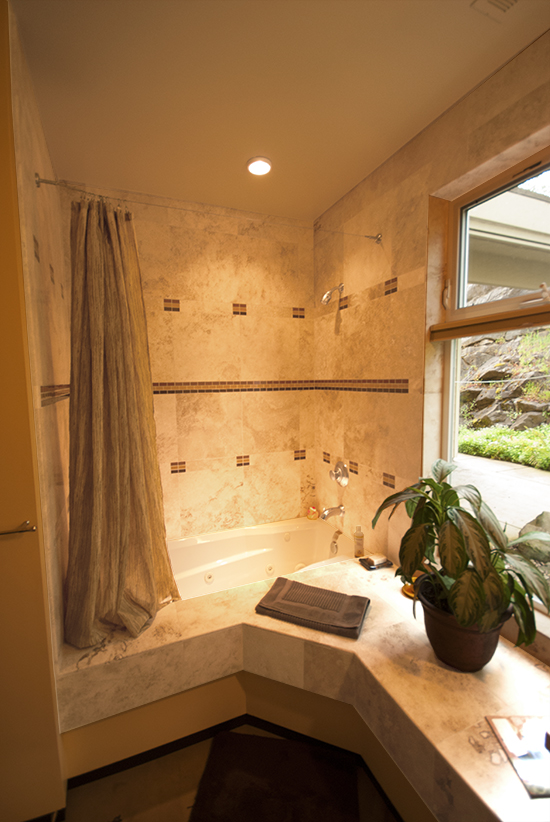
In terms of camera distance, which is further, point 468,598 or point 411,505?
point 411,505

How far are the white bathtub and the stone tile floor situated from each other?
0.95 metres

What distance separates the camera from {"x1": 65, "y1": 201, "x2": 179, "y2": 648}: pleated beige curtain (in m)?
1.48

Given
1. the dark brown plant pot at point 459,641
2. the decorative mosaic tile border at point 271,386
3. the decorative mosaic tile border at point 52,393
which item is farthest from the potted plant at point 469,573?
the decorative mosaic tile border at point 52,393

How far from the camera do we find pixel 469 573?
3.79 feet

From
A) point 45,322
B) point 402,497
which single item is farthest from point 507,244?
point 45,322

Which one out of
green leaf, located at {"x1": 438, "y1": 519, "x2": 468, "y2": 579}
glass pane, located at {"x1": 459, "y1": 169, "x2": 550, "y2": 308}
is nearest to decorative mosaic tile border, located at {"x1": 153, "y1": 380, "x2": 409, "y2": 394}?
glass pane, located at {"x1": 459, "y1": 169, "x2": 550, "y2": 308}

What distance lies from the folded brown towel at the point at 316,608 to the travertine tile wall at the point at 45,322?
33.4 inches

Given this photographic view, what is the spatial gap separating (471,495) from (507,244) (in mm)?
1027

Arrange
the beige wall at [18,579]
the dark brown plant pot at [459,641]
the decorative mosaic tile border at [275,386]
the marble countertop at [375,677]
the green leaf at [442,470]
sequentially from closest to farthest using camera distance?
the marble countertop at [375,677] < the beige wall at [18,579] < the dark brown plant pot at [459,641] < the green leaf at [442,470] < the decorative mosaic tile border at [275,386]

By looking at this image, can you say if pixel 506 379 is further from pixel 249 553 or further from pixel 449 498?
pixel 249 553

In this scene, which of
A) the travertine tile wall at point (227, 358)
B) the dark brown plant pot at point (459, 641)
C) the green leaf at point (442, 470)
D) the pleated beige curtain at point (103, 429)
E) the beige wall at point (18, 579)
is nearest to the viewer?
the beige wall at point (18, 579)

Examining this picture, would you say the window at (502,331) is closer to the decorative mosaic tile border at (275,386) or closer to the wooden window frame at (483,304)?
the wooden window frame at (483,304)

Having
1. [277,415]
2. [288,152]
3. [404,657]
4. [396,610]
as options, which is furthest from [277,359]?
[404,657]

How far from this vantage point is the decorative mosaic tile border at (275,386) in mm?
2084
